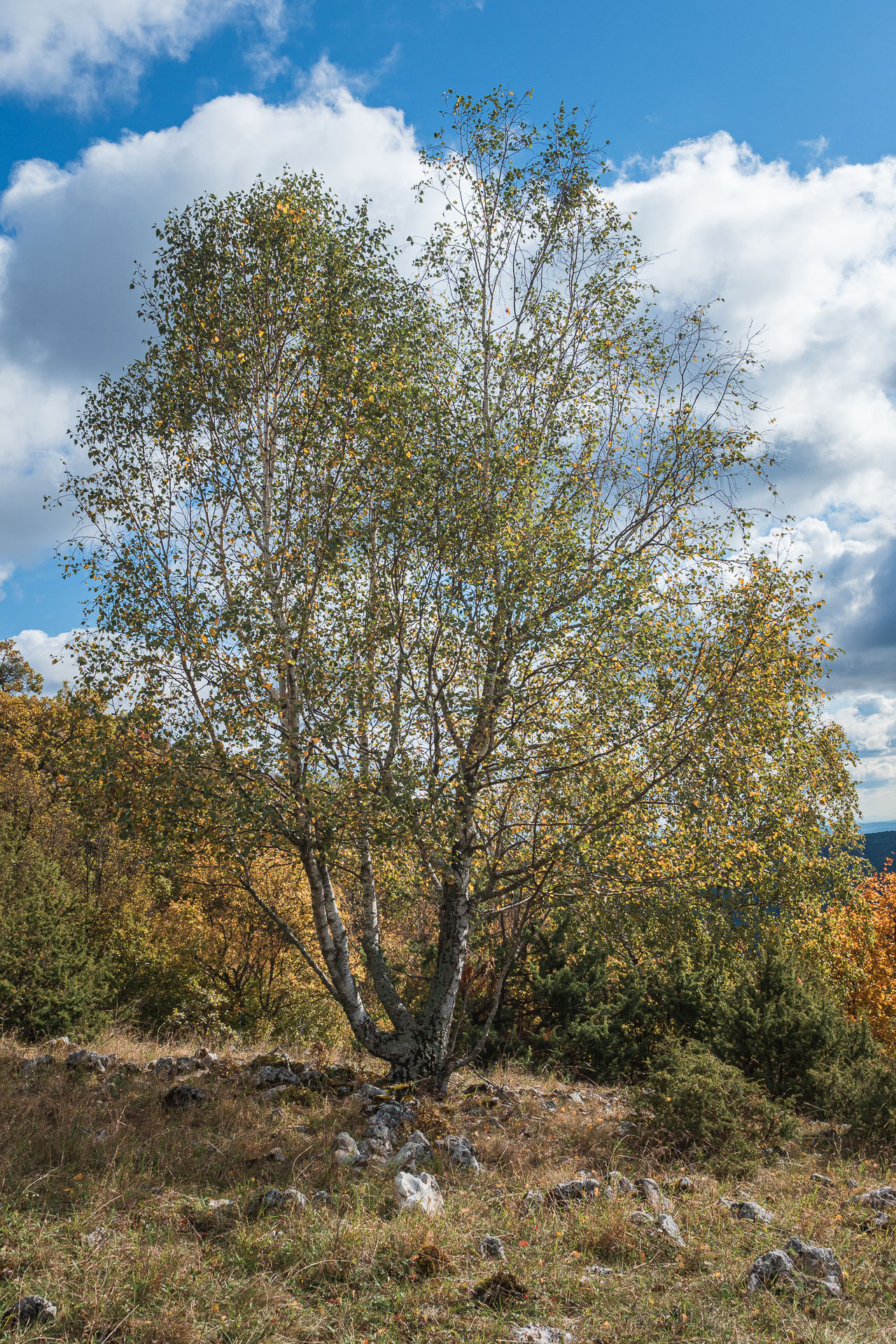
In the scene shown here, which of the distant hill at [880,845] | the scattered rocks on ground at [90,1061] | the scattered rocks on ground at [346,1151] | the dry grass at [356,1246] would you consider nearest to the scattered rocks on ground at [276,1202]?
the dry grass at [356,1246]

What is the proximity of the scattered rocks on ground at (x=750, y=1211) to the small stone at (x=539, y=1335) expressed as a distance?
8.49 ft

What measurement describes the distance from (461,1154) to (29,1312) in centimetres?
435

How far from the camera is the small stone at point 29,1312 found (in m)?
3.99

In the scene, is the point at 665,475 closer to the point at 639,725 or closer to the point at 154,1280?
the point at 639,725

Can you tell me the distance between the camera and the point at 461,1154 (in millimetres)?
7414

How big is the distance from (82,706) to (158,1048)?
754 cm

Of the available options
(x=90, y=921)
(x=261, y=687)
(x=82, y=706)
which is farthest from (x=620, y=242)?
(x=90, y=921)

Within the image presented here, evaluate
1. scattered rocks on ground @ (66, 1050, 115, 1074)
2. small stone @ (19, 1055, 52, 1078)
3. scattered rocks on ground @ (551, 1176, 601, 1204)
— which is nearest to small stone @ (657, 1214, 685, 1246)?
scattered rocks on ground @ (551, 1176, 601, 1204)

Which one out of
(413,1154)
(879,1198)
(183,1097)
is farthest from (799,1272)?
(183,1097)

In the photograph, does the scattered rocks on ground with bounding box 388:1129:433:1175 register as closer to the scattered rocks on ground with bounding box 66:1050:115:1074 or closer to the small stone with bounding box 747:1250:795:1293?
the small stone with bounding box 747:1250:795:1293

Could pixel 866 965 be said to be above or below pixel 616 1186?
below

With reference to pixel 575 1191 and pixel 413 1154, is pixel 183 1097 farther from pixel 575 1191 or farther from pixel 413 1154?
pixel 575 1191

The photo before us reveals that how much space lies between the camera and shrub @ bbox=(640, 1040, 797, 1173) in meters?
7.83

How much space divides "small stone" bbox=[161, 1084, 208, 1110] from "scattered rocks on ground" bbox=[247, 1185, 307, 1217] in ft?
11.3
